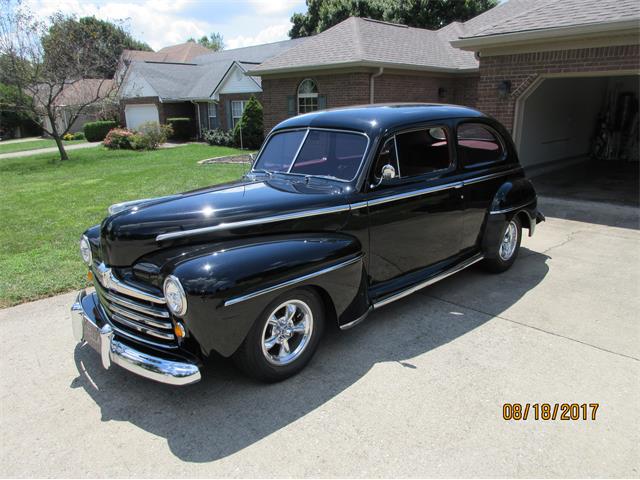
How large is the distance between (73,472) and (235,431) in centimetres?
93

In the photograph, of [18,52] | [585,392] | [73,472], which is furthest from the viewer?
[18,52]

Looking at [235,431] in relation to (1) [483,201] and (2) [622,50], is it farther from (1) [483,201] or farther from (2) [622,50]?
(2) [622,50]

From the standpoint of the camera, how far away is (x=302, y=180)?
4.23 meters

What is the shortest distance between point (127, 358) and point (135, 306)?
36 cm

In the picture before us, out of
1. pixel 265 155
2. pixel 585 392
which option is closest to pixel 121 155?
pixel 265 155

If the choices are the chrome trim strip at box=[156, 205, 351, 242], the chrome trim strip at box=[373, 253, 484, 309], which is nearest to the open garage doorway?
the chrome trim strip at box=[373, 253, 484, 309]

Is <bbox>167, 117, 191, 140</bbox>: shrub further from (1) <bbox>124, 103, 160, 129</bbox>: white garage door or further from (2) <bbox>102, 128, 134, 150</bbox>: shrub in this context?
(2) <bbox>102, 128, 134, 150</bbox>: shrub

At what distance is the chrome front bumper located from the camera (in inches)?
115

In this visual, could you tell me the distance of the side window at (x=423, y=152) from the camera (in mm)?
4348

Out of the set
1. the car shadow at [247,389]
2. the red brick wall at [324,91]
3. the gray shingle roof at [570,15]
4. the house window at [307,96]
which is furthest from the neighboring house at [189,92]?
the car shadow at [247,389]

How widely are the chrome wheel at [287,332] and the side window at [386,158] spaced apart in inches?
54.0

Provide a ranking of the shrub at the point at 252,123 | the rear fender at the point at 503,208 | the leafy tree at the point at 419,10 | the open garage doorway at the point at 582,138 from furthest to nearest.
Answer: the leafy tree at the point at 419,10
the shrub at the point at 252,123
the open garage doorway at the point at 582,138
the rear fender at the point at 503,208

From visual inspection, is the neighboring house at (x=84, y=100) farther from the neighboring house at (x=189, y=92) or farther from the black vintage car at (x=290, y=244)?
the black vintage car at (x=290, y=244)

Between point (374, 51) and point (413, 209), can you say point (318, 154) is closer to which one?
point (413, 209)
